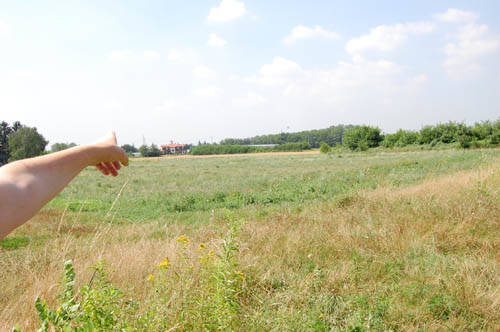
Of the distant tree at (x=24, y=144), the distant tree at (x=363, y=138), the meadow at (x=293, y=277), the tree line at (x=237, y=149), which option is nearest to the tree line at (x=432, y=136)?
the distant tree at (x=363, y=138)

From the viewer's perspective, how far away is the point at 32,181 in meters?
0.88

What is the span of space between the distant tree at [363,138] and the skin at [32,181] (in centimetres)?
6215

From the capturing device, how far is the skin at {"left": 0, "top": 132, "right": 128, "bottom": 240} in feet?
2.68

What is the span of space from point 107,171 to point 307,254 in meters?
3.74

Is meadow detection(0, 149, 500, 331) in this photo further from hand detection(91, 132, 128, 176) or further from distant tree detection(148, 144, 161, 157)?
distant tree detection(148, 144, 161, 157)

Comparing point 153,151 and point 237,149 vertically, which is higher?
point 153,151

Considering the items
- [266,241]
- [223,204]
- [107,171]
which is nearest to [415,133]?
[223,204]

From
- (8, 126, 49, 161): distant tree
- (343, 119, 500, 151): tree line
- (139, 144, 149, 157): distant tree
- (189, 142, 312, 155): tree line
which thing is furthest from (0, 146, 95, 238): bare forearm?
(189, 142, 312, 155): tree line

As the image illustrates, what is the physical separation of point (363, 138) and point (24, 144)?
5250 centimetres

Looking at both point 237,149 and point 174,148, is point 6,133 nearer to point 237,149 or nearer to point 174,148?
point 237,149

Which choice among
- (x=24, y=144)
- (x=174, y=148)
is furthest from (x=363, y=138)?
(x=174, y=148)

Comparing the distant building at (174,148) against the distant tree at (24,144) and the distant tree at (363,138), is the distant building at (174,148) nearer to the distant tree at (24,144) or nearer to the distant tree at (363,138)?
the distant tree at (363,138)

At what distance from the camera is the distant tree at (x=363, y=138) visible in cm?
6041

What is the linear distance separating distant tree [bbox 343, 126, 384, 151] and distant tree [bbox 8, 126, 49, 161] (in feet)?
163
